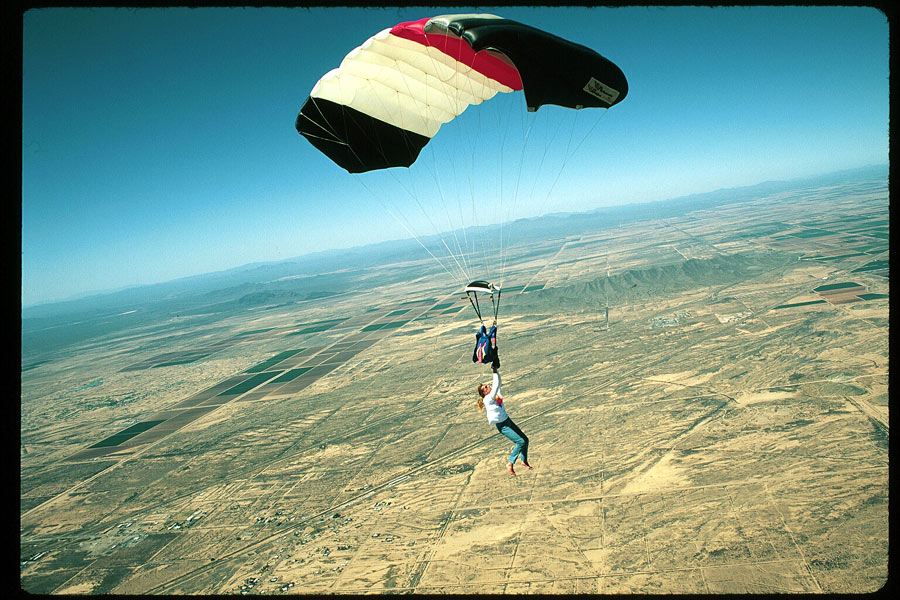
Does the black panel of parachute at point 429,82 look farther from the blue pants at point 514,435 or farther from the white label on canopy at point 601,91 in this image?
the blue pants at point 514,435

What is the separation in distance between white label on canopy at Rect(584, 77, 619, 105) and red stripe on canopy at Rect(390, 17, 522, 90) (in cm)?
112

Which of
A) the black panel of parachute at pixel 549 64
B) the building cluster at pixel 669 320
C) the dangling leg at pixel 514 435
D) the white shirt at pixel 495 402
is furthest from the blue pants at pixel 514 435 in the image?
the building cluster at pixel 669 320

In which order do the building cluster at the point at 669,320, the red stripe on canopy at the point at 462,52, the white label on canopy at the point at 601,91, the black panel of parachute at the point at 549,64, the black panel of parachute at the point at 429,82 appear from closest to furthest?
the black panel of parachute at the point at 549,64
the black panel of parachute at the point at 429,82
the white label on canopy at the point at 601,91
the red stripe on canopy at the point at 462,52
the building cluster at the point at 669,320

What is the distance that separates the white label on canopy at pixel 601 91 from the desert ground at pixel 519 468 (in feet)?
34.4

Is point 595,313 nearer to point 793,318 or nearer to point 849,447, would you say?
point 793,318

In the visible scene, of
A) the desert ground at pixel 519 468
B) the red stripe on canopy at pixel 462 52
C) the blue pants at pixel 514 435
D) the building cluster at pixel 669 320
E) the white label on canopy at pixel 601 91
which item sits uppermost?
the red stripe on canopy at pixel 462 52

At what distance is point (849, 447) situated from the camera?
45.4 feet

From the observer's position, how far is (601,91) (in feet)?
20.7

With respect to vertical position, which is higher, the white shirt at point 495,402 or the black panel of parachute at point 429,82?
the black panel of parachute at point 429,82

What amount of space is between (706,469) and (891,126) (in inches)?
547

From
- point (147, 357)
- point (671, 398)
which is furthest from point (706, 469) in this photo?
point (147, 357)

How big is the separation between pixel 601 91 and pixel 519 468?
526 inches

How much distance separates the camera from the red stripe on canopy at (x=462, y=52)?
642 centimetres

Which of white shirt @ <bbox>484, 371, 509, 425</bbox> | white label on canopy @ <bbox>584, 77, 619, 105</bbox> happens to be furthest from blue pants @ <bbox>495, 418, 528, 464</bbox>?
white label on canopy @ <bbox>584, 77, 619, 105</bbox>
